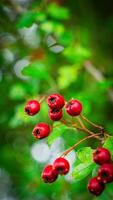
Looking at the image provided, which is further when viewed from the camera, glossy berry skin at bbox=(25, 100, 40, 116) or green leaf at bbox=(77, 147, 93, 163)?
glossy berry skin at bbox=(25, 100, 40, 116)

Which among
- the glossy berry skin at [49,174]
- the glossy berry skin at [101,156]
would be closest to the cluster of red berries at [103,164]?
the glossy berry skin at [101,156]

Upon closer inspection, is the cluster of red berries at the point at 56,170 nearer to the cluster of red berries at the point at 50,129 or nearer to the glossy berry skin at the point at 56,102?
the cluster of red berries at the point at 50,129

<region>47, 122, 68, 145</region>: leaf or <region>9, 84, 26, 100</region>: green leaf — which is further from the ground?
<region>9, 84, 26, 100</region>: green leaf

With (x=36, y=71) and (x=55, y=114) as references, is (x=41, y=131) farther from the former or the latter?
(x=36, y=71)

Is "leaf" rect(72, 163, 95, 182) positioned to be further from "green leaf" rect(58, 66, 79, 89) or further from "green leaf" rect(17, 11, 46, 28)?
"green leaf" rect(58, 66, 79, 89)

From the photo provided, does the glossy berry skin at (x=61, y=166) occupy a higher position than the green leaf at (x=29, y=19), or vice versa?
the green leaf at (x=29, y=19)

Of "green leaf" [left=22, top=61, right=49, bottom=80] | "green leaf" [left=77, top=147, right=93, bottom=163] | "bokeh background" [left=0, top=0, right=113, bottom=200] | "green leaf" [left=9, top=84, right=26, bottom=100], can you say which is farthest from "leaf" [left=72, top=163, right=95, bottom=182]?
"green leaf" [left=9, top=84, right=26, bottom=100]

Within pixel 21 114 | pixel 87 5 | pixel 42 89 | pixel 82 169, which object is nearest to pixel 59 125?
pixel 82 169

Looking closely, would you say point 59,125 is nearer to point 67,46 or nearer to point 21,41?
point 67,46
